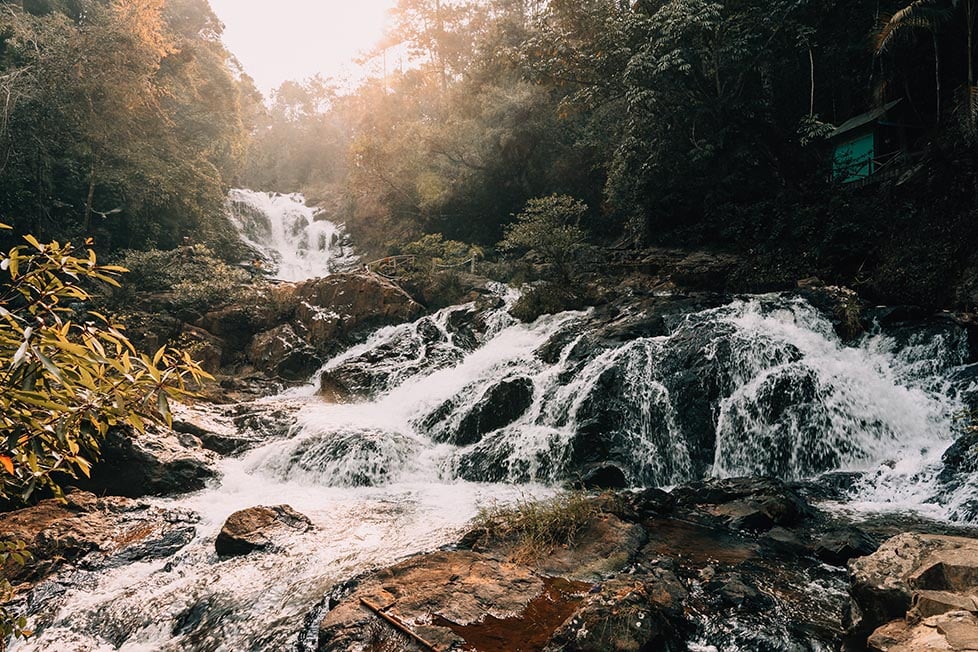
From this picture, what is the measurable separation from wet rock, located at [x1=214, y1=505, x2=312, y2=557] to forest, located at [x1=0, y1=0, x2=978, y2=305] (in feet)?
38.7

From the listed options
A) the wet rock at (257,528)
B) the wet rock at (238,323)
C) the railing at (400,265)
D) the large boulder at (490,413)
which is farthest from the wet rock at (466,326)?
the wet rock at (257,528)

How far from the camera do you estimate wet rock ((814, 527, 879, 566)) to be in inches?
192

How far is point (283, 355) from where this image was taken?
49.9 feet

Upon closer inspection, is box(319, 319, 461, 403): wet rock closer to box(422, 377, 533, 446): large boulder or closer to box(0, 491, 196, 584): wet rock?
box(422, 377, 533, 446): large boulder

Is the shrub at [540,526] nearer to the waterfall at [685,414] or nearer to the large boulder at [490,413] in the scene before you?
the waterfall at [685,414]

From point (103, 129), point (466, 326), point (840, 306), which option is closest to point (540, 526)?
point (840, 306)

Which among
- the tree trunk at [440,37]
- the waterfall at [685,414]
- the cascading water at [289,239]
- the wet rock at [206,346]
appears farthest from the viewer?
the tree trunk at [440,37]

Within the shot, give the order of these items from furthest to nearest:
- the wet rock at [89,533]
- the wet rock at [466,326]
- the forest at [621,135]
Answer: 1. the wet rock at [466,326]
2. the forest at [621,135]
3. the wet rock at [89,533]

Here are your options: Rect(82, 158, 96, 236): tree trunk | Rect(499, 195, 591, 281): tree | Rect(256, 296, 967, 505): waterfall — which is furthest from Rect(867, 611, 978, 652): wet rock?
Rect(82, 158, 96, 236): tree trunk

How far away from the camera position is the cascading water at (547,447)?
5039 mm

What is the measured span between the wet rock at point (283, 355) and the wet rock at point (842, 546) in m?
13.3

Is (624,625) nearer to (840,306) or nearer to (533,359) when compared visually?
(533,359)

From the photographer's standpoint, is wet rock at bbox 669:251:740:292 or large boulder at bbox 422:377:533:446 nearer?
large boulder at bbox 422:377:533:446

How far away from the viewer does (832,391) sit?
8.09 metres
